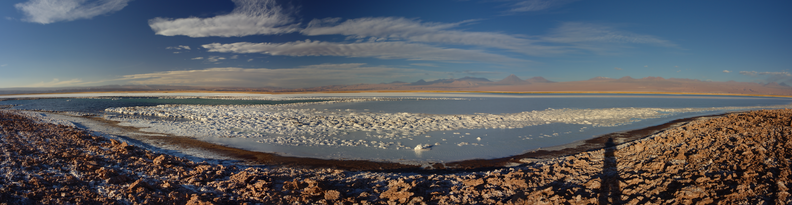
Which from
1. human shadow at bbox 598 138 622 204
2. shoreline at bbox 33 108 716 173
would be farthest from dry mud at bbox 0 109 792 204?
shoreline at bbox 33 108 716 173

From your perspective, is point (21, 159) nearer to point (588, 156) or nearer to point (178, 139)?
point (178, 139)

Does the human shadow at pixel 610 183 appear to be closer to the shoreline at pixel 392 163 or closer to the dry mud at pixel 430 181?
the dry mud at pixel 430 181

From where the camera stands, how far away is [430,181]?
392cm

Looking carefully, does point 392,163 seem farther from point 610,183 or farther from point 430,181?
point 610,183

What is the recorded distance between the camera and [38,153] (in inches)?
176

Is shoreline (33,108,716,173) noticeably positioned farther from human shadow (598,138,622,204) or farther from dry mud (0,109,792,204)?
human shadow (598,138,622,204)

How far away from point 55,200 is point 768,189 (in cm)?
627

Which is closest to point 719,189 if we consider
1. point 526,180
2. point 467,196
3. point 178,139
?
point 526,180

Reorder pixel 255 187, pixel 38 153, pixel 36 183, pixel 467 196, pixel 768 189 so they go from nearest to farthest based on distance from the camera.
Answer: pixel 768 189
pixel 36 183
pixel 467 196
pixel 255 187
pixel 38 153

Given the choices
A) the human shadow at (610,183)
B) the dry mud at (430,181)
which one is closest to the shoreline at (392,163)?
the dry mud at (430,181)

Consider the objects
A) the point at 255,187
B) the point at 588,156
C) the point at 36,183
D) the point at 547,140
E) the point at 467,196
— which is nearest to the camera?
the point at 36,183

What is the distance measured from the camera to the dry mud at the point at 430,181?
116 inches

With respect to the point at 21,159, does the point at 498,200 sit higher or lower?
lower

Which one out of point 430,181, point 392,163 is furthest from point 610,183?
point 392,163
